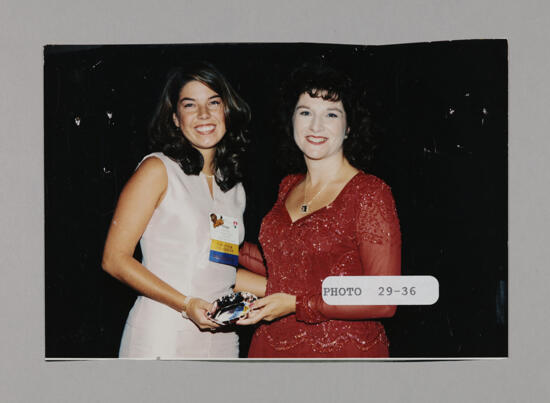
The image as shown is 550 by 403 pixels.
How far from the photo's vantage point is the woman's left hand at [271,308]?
1794 mm

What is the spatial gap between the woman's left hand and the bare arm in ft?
0.46

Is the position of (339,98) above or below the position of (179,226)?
above

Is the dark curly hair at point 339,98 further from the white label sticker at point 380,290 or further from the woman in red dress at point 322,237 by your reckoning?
the white label sticker at point 380,290

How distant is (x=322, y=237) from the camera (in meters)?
1.75

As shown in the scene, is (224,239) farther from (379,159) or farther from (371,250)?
(379,159)

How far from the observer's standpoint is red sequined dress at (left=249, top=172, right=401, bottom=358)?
175 centimetres

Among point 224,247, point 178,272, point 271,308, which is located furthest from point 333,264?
point 178,272

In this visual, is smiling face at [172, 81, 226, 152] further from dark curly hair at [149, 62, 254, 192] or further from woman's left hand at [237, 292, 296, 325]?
woman's left hand at [237, 292, 296, 325]

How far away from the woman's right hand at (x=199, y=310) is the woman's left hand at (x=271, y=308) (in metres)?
0.11

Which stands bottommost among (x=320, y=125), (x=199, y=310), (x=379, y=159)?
(x=199, y=310)

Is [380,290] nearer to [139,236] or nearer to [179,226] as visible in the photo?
[179,226]

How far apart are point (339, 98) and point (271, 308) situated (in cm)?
73

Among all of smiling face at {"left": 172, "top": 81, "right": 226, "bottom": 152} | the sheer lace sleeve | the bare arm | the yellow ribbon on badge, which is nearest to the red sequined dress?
the sheer lace sleeve

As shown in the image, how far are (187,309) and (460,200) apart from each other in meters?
0.99
